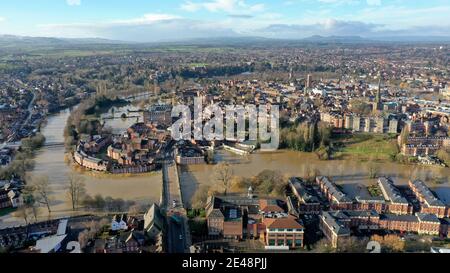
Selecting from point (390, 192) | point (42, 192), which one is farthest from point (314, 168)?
point (42, 192)

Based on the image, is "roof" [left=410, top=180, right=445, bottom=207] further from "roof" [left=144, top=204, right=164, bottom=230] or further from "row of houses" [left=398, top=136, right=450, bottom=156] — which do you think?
"roof" [left=144, top=204, right=164, bottom=230]

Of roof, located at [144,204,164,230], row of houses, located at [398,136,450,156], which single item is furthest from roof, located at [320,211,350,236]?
row of houses, located at [398,136,450,156]

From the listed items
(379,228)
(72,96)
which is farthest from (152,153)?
(72,96)

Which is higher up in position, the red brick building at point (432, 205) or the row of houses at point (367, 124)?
the row of houses at point (367, 124)

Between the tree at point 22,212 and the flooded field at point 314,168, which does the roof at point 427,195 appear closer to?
the flooded field at point 314,168

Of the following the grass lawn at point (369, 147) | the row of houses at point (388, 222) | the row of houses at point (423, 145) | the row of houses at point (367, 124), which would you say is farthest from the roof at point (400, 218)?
the row of houses at point (367, 124)

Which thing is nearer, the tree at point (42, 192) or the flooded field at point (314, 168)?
the tree at point (42, 192)

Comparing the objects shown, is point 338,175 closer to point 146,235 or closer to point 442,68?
point 146,235

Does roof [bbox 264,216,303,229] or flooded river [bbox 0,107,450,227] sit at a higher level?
roof [bbox 264,216,303,229]

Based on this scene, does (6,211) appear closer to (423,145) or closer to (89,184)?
(89,184)
